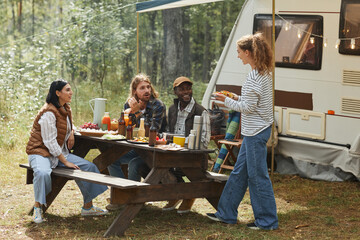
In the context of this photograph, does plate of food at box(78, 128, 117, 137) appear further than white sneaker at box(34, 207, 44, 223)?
Yes

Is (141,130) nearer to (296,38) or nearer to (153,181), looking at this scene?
(153,181)

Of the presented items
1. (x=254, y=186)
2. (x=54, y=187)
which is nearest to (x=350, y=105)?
(x=254, y=186)

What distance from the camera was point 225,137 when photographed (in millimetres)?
7668

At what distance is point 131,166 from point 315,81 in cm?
279

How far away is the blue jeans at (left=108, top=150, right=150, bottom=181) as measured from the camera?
221 inches

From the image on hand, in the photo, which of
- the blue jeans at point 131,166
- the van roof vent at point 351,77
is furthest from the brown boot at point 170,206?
the van roof vent at point 351,77

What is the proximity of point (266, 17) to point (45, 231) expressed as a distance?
408 centimetres

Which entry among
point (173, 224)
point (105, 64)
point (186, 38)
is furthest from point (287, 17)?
point (186, 38)

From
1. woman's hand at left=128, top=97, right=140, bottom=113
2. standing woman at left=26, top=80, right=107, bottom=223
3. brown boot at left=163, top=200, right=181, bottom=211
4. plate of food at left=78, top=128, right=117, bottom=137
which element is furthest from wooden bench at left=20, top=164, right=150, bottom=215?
brown boot at left=163, top=200, right=181, bottom=211

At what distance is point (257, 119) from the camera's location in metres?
4.89

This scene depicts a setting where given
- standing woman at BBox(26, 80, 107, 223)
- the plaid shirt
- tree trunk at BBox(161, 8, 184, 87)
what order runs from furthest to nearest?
tree trunk at BBox(161, 8, 184, 87) < the plaid shirt < standing woman at BBox(26, 80, 107, 223)

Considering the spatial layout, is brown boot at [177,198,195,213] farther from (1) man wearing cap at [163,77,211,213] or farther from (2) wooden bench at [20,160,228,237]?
(2) wooden bench at [20,160,228,237]

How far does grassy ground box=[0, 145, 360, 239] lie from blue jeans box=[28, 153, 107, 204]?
27 centimetres

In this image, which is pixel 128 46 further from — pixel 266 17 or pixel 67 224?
pixel 67 224
